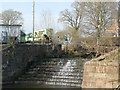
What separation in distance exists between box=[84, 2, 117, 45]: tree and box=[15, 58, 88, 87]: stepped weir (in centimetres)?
869

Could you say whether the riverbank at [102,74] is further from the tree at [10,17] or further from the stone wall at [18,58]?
the tree at [10,17]

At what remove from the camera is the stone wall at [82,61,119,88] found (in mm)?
11789

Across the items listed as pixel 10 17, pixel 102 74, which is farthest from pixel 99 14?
pixel 102 74

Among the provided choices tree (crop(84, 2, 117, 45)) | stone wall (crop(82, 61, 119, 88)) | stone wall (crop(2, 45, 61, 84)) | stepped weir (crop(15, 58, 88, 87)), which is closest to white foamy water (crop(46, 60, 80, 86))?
stepped weir (crop(15, 58, 88, 87))

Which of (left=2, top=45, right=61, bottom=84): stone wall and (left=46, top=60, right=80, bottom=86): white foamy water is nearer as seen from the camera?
(left=46, top=60, right=80, bottom=86): white foamy water

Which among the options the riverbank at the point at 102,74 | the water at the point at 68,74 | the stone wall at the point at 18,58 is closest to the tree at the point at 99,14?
the stone wall at the point at 18,58

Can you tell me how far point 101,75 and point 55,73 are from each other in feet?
19.5

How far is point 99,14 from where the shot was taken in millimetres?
27594

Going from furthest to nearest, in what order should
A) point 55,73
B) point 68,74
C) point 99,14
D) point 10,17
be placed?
point 10,17 → point 99,14 → point 55,73 → point 68,74

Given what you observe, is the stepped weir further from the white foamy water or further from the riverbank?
the riverbank

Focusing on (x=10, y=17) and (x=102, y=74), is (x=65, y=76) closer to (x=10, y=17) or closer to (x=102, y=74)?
(x=102, y=74)

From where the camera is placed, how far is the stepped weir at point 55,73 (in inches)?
620

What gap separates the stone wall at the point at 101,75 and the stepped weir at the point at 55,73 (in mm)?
2901

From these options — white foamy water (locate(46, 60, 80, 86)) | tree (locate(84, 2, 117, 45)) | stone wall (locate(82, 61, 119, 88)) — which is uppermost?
tree (locate(84, 2, 117, 45))
